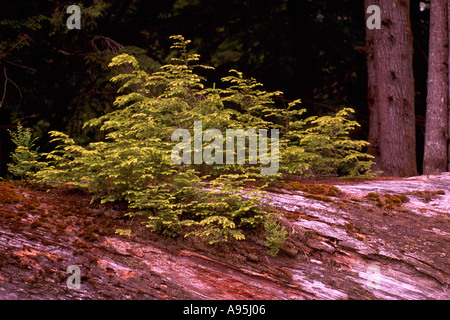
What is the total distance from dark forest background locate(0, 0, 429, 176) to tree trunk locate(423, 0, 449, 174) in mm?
2008

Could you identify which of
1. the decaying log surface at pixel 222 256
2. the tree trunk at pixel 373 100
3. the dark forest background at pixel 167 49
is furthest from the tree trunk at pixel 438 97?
the decaying log surface at pixel 222 256

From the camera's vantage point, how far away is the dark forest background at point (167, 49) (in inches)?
348

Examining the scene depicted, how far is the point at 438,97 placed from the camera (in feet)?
29.3

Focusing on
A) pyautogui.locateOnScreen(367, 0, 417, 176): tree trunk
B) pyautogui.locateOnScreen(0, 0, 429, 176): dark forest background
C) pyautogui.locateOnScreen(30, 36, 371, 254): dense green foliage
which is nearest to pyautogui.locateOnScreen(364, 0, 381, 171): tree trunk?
pyautogui.locateOnScreen(0, 0, 429, 176): dark forest background

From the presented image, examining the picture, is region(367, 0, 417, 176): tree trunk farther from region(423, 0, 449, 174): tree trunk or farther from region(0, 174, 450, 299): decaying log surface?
region(0, 174, 450, 299): decaying log surface

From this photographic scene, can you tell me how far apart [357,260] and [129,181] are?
3.08 metres

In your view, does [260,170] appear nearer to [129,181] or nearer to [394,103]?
[129,181]

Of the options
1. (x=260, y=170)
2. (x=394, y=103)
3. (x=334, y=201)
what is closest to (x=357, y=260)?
(x=334, y=201)

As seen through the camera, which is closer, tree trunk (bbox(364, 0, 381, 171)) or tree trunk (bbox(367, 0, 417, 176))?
tree trunk (bbox(367, 0, 417, 176))

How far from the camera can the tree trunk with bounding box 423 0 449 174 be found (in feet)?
29.1

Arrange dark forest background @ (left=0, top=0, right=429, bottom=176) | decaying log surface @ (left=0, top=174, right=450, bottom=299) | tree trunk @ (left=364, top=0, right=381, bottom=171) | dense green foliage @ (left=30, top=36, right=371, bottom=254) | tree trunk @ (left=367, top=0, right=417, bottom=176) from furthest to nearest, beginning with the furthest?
tree trunk @ (left=364, top=0, right=381, bottom=171) → tree trunk @ (left=367, top=0, right=417, bottom=176) → dark forest background @ (left=0, top=0, right=429, bottom=176) → dense green foliage @ (left=30, top=36, right=371, bottom=254) → decaying log surface @ (left=0, top=174, right=450, bottom=299)

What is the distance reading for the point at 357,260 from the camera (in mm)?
5168

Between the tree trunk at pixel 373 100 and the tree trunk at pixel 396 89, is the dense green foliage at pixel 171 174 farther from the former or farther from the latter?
the tree trunk at pixel 373 100

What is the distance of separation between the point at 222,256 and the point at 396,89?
22.5 ft
